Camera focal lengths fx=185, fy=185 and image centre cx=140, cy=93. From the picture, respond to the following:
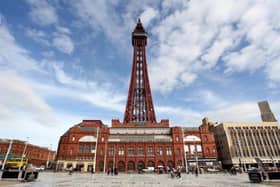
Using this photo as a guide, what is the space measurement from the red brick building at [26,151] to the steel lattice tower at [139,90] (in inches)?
1440

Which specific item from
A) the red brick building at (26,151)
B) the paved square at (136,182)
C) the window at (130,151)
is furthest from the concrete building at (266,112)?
the red brick building at (26,151)

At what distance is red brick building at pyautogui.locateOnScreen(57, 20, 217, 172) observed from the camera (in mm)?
51688

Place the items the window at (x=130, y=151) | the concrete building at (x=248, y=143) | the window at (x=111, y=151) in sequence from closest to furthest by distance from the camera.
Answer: the window at (x=111, y=151) → the window at (x=130, y=151) → the concrete building at (x=248, y=143)

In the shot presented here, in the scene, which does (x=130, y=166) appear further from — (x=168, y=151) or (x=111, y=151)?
(x=168, y=151)

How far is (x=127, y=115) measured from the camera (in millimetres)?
64938

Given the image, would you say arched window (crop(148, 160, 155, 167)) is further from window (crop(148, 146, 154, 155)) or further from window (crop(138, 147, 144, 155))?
window (crop(138, 147, 144, 155))

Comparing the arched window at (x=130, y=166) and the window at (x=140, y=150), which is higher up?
the window at (x=140, y=150)

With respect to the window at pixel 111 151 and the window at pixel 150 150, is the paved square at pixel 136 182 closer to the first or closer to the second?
the window at pixel 111 151

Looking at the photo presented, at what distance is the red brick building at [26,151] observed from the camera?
70.2m

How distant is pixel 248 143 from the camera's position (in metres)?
56.3

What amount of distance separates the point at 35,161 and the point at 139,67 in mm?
64702

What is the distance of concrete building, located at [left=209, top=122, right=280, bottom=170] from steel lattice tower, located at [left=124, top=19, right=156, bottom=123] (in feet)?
78.5

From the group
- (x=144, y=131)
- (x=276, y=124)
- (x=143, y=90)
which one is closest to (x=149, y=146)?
(x=144, y=131)

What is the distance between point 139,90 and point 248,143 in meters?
39.1
